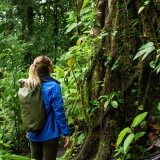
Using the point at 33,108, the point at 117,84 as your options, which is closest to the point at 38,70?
the point at 33,108

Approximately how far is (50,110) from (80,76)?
36.0 inches

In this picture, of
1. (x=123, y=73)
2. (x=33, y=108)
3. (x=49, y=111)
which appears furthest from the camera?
(x=123, y=73)

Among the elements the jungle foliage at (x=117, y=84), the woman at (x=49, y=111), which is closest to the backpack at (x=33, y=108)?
the woman at (x=49, y=111)

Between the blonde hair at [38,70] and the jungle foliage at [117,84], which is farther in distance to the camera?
the blonde hair at [38,70]

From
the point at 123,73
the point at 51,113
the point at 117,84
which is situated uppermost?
the point at 123,73

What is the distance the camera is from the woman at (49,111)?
3.01m

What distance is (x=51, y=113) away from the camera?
3076 millimetres

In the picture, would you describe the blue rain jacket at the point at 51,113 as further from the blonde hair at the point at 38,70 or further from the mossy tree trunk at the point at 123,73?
the mossy tree trunk at the point at 123,73

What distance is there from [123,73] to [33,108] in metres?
1.11

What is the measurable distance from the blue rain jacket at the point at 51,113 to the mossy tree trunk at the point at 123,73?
18.6 inches

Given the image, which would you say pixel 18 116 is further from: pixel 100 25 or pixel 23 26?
pixel 23 26

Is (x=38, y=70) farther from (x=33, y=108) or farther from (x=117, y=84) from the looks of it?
(x=117, y=84)

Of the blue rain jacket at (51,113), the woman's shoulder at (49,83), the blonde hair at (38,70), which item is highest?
the blonde hair at (38,70)

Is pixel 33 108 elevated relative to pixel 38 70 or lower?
lower
